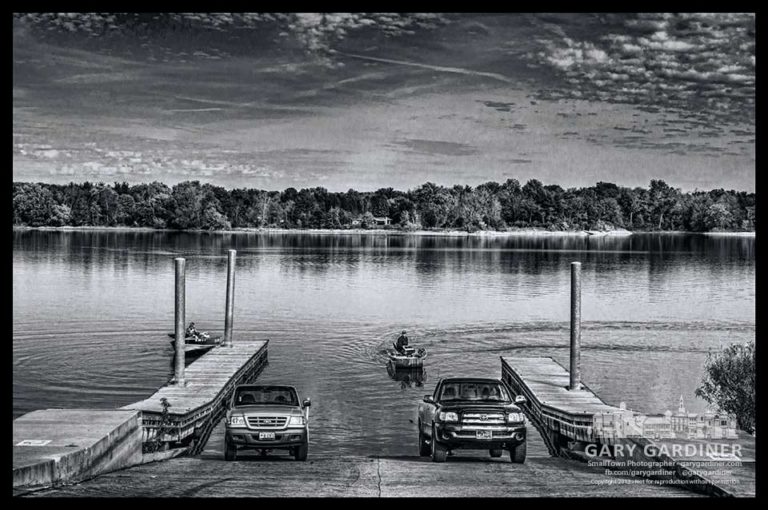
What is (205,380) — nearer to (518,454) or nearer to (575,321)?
(575,321)

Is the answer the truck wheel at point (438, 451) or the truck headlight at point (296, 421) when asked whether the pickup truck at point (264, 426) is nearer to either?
the truck headlight at point (296, 421)

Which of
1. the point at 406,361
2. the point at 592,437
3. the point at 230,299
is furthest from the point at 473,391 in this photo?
the point at 230,299

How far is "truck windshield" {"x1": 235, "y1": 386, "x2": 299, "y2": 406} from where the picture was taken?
19203mm

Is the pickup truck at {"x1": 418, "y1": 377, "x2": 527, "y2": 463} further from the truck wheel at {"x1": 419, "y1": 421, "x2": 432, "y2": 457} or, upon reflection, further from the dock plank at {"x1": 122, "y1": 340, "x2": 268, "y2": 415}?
the dock plank at {"x1": 122, "y1": 340, "x2": 268, "y2": 415}

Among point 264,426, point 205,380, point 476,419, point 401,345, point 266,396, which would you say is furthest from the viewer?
point 401,345

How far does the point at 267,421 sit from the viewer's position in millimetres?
18500

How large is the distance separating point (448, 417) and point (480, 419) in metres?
0.69

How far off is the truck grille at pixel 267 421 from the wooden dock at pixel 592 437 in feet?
23.9

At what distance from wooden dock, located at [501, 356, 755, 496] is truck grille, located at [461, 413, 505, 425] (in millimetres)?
2796

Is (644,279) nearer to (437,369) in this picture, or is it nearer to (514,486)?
(437,369)
